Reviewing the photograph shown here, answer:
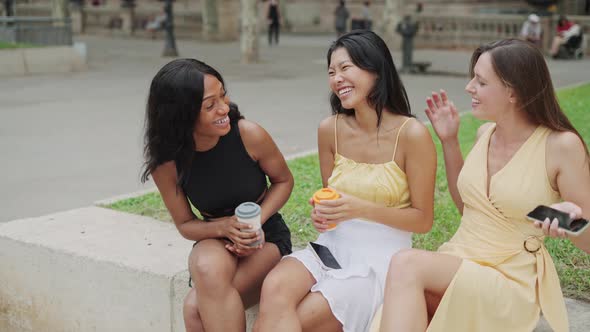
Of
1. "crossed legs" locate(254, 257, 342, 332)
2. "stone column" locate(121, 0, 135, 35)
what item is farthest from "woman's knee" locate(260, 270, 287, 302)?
"stone column" locate(121, 0, 135, 35)

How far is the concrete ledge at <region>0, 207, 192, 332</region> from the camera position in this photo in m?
4.34

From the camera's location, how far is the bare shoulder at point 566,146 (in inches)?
121

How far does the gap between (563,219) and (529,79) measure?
2.03 feet

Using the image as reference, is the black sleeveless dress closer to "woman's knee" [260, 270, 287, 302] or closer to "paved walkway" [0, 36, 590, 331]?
"woman's knee" [260, 270, 287, 302]

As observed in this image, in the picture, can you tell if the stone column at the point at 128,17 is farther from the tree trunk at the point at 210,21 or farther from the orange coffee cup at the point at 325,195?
the orange coffee cup at the point at 325,195

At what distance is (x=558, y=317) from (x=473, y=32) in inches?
903

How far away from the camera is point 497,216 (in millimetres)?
3229

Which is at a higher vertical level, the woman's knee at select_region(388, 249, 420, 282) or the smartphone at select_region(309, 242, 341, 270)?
the woman's knee at select_region(388, 249, 420, 282)

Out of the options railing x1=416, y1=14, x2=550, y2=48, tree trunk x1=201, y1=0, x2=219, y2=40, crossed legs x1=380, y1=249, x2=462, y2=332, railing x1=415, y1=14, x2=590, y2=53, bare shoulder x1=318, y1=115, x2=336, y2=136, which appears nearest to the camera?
crossed legs x1=380, y1=249, x2=462, y2=332

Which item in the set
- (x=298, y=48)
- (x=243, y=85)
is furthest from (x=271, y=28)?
(x=243, y=85)

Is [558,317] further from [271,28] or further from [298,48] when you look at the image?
[271,28]

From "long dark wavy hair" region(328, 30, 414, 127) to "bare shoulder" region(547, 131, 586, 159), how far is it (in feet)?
2.49

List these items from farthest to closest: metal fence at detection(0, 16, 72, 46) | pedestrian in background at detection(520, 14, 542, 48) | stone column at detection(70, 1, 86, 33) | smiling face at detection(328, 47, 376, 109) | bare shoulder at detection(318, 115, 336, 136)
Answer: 1. stone column at detection(70, 1, 86, 33)
2. pedestrian in background at detection(520, 14, 542, 48)
3. metal fence at detection(0, 16, 72, 46)
4. bare shoulder at detection(318, 115, 336, 136)
5. smiling face at detection(328, 47, 376, 109)

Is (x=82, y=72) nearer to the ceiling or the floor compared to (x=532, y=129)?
nearer to the floor
